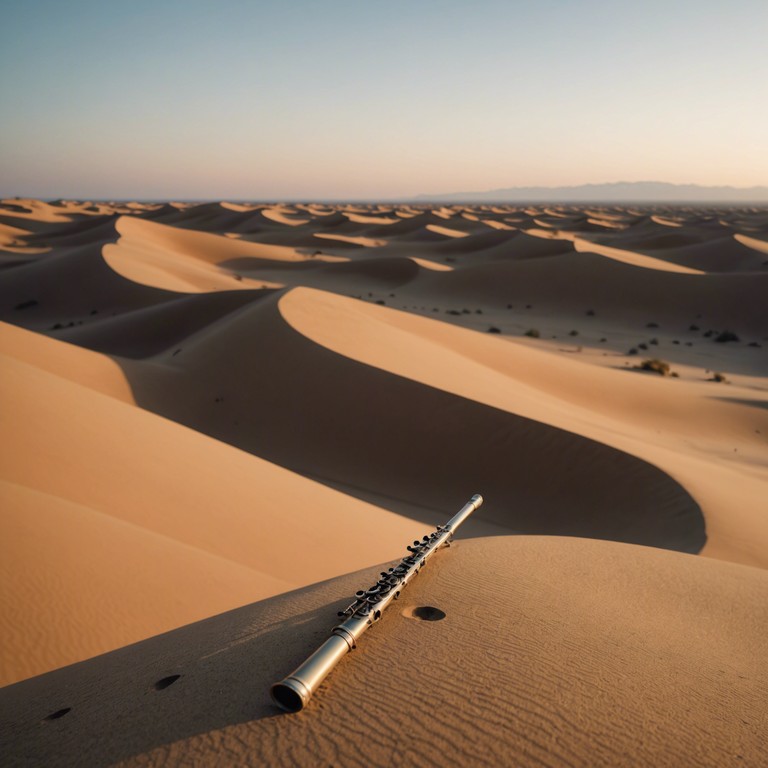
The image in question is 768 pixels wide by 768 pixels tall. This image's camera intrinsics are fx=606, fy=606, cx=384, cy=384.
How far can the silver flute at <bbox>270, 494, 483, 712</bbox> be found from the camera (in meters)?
2.45

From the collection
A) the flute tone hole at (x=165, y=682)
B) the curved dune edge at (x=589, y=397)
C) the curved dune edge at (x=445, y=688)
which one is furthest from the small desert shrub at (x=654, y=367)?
the flute tone hole at (x=165, y=682)

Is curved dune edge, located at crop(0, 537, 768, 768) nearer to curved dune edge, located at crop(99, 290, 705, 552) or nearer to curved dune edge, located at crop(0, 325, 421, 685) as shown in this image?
curved dune edge, located at crop(0, 325, 421, 685)

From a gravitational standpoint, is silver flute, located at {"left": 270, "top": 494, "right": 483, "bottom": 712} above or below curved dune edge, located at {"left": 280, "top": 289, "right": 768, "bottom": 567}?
above

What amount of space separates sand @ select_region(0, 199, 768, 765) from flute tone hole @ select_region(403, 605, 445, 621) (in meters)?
0.11

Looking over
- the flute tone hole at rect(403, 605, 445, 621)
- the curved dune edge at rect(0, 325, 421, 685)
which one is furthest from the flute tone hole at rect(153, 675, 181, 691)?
the curved dune edge at rect(0, 325, 421, 685)

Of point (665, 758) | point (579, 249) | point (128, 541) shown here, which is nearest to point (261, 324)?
point (128, 541)

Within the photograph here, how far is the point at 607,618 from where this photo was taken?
3672 mm

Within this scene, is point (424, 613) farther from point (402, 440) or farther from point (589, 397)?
point (589, 397)

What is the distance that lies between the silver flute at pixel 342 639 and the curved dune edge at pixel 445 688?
2.6 inches

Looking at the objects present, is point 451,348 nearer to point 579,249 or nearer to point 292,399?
point 292,399

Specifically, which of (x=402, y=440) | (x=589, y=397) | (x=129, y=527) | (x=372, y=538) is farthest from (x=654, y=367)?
(x=129, y=527)

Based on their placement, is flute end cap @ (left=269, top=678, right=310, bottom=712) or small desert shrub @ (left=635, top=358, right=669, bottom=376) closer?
flute end cap @ (left=269, top=678, right=310, bottom=712)

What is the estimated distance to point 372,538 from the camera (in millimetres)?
8516

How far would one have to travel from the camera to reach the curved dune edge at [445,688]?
7.47 feet
